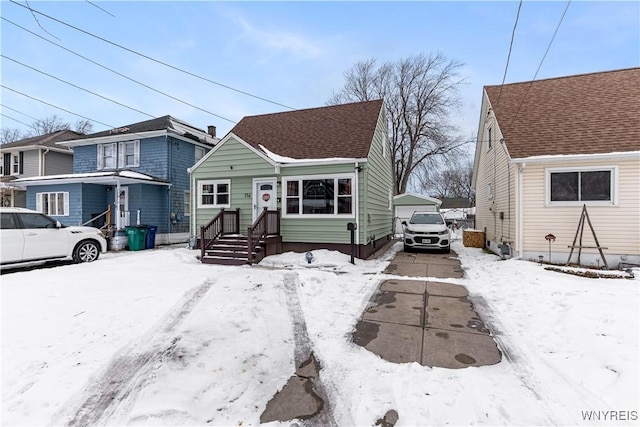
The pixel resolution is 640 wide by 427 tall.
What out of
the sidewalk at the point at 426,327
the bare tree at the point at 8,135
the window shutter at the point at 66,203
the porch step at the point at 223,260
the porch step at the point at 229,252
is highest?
the bare tree at the point at 8,135

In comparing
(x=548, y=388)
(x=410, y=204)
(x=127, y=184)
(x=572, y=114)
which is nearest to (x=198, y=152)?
(x=127, y=184)

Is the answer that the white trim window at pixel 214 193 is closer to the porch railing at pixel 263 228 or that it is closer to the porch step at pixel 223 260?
the porch railing at pixel 263 228

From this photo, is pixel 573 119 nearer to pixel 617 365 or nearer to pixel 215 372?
pixel 617 365

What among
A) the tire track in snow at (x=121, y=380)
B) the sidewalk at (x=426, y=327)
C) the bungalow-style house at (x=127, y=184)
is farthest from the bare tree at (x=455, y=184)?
the tire track in snow at (x=121, y=380)

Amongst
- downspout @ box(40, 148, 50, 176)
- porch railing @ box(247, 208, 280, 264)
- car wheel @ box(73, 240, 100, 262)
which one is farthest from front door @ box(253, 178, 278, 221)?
downspout @ box(40, 148, 50, 176)

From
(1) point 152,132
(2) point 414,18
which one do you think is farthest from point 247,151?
(1) point 152,132

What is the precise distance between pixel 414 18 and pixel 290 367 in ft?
29.8

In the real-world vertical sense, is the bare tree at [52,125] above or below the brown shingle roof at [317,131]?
above

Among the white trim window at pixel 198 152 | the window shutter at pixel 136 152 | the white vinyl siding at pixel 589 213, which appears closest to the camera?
the white vinyl siding at pixel 589 213

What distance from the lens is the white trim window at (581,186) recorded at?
27.5 feet

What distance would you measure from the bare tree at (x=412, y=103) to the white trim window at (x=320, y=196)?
20.8 metres

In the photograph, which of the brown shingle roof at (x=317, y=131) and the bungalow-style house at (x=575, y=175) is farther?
the brown shingle roof at (x=317, y=131)

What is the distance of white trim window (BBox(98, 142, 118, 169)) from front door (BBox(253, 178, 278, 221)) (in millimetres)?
10806

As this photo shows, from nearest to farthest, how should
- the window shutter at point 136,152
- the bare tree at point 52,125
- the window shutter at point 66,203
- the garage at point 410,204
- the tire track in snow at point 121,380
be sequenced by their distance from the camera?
the tire track in snow at point 121,380, the window shutter at point 66,203, the window shutter at point 136,152, the garage at point 410,204, the bare tree at point 52,125
